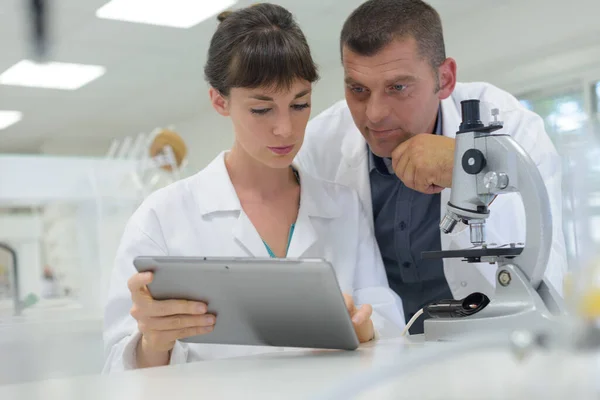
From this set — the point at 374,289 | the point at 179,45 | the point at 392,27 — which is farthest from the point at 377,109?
the point at 179,45

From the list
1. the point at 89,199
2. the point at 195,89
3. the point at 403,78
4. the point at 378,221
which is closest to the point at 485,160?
the point at 403,78

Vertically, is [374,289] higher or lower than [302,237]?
lower

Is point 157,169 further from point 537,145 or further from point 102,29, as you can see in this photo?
point 102,29

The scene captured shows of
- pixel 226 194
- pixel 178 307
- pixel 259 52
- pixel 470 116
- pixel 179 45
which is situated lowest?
pixel 178 307

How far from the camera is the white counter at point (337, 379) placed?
459mm

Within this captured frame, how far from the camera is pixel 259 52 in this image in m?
1.41

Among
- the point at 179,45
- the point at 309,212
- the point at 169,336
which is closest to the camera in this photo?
the point at 169,336

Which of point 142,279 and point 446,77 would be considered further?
point 446,77

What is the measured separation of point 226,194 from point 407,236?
53 cm

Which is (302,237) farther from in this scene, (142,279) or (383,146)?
(142,279)

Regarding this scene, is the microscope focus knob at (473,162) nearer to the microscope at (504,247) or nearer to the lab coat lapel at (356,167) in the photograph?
the microscope at (504,247)

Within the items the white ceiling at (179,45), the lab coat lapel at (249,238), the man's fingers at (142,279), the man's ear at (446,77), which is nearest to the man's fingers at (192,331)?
the man's fingers at (142,279)

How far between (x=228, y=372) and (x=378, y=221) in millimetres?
1017

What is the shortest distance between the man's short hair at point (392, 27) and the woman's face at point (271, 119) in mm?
264
